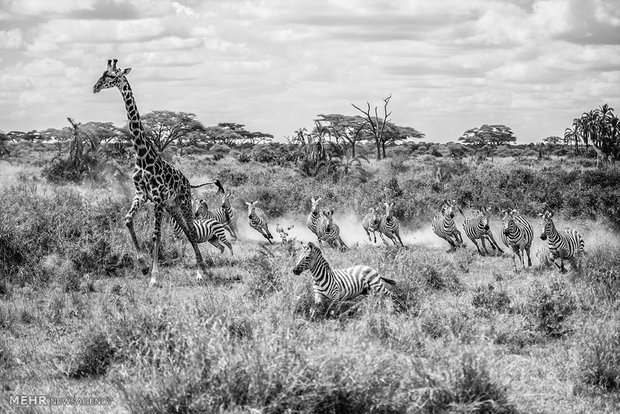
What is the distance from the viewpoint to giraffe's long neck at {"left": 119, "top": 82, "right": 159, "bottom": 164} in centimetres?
1354

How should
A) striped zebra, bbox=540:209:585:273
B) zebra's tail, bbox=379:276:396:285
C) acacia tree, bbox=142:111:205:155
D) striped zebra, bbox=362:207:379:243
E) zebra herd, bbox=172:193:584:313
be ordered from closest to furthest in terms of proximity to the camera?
zebra herd, bbox=172:193:584:313, zebra's tail, bbox=379:276:396:285, striped zebra, bbox=540:209:585:273, striped zebra, bbox=362:207:379:243, acacia tree, bbox=142:111:205:155

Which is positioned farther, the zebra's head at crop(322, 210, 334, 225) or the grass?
the zebra's head at crop(322, 210, 334, 225)

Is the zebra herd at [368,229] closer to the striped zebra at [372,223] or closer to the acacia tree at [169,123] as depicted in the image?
the striped zebra at [372,223]

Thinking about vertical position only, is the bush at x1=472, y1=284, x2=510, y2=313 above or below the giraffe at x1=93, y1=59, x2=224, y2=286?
below

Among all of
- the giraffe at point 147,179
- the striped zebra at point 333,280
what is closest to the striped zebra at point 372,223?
the giraffe at point 147,179

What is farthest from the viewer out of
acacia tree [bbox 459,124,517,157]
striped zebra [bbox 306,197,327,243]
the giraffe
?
acacia tree [bbox 459,124,517,157]

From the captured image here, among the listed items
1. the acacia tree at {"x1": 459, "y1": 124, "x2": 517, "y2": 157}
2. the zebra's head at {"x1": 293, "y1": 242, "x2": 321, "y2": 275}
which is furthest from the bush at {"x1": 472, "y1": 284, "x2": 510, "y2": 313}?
the acacia tree at {"x1": 459, "y1": 124, "x2": 517, "y2": 157}

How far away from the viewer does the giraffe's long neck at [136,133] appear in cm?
1354

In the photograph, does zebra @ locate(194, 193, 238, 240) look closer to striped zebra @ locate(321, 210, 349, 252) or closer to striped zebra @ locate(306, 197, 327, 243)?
striped zebra @ locate(306, 197, 327, 243)

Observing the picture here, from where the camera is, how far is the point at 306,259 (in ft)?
31.9

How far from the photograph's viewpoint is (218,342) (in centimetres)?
591

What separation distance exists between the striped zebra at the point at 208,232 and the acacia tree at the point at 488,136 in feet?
192

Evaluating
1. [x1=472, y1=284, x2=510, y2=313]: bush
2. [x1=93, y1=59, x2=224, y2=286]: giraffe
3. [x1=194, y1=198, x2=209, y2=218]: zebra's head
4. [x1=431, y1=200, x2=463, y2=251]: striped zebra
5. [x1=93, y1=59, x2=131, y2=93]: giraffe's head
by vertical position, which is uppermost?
[x1=93, y1=59, x2=131, y2=93]: giraffe's head

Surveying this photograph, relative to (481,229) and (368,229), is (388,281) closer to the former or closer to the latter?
(481,229)
